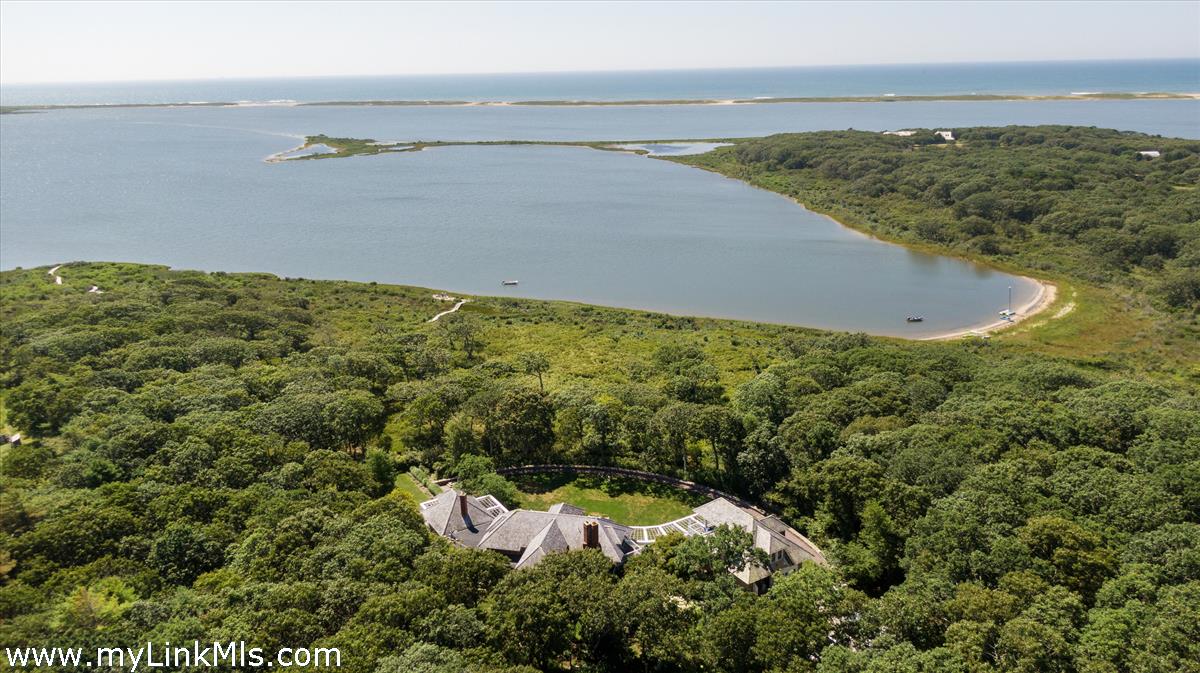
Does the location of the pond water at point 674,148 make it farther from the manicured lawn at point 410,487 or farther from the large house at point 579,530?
the large house at point 579,530

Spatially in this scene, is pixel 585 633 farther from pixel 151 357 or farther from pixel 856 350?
pixel 151 357

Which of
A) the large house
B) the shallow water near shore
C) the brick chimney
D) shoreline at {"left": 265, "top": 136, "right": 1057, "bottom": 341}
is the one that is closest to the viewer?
the brick chimney

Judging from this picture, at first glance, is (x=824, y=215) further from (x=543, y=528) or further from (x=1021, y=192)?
(x=543, y=528)

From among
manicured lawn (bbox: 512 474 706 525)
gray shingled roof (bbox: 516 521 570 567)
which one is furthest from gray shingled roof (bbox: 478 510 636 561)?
manicured lawn (bbox: 512 474 706 525)

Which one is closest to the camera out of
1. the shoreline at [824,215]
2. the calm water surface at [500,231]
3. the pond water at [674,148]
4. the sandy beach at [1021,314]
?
the sandy beach at [1021,314]

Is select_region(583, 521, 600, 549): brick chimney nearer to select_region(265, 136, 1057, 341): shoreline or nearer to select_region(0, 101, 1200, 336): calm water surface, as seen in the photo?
select_region(265, 136, 1057, 341): shoreline

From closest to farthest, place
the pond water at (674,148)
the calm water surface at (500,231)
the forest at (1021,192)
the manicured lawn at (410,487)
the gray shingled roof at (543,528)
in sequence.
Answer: the gray shingled roof at (543,528), the manicured lawn at (410,487), the calm water surface at (500,231), the forest at (1021,192), the pond water at (674,148)

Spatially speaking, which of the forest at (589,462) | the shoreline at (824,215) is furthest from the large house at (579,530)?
the shoreline at (824,215)
